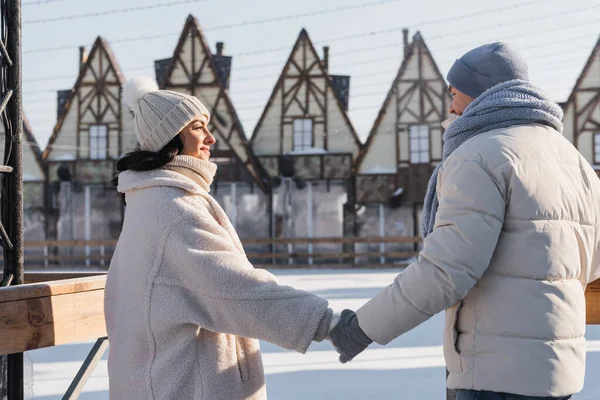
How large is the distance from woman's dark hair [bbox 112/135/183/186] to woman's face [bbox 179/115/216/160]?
0.06 ft

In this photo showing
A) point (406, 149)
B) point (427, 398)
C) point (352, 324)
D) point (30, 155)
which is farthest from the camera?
point (30, 155)

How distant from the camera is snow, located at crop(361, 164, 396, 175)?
62.5 ft

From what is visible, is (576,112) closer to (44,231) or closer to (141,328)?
(44,231)

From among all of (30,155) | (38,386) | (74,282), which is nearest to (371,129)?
(30,155)

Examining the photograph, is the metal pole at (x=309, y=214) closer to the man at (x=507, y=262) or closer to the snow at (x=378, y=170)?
the snow at (x=378, y=170)

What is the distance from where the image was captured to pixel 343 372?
5402 millimetres

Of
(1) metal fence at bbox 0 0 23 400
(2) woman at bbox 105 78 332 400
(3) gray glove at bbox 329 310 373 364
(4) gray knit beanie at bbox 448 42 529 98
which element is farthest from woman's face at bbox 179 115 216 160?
(1) metal fence at bbox 0 0 23 400

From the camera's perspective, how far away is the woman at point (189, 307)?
6.79 feet

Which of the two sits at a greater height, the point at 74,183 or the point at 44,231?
the point at 74,183

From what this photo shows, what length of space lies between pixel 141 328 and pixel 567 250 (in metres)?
1.19

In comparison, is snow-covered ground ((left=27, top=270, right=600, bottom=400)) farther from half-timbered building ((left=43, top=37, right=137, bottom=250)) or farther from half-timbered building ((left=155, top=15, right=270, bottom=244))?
half-timbered building ((left=43, top=37, right=137, bottom=250))

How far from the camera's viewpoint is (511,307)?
1.75 metres

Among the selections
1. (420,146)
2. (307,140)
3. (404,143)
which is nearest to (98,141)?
(307,140)

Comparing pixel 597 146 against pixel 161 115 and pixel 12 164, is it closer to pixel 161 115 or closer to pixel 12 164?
pixel 12 164
